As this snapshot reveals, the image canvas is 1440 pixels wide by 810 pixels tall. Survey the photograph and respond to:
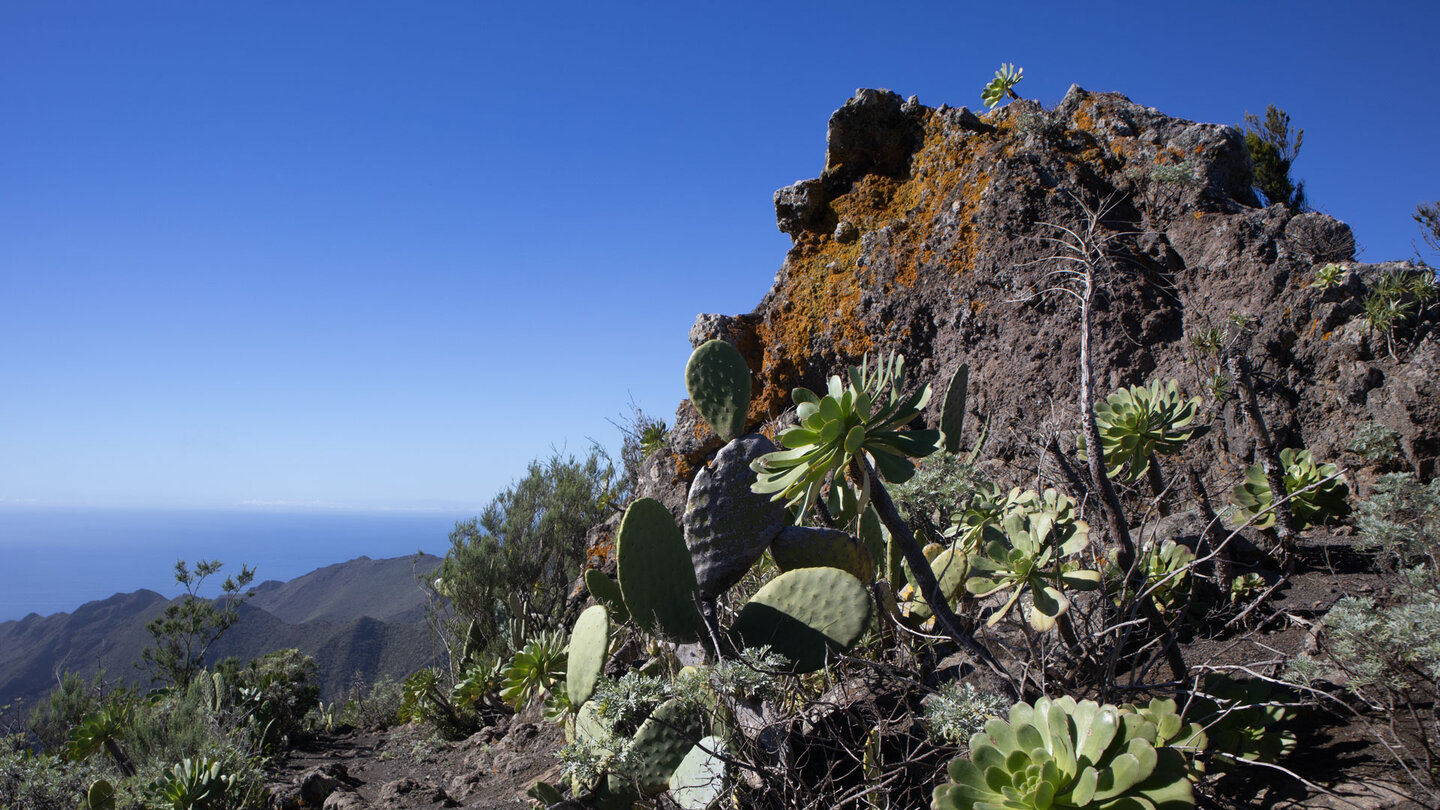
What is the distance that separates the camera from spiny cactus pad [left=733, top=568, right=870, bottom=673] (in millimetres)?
2354

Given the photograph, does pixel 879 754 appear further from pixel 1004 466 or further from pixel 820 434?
pixel 1004 466

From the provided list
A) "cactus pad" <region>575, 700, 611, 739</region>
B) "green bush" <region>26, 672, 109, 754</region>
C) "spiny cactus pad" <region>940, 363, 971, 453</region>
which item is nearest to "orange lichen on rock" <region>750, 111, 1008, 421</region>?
"spiny cactus pad" <region>940, 363, 971, 453</region>

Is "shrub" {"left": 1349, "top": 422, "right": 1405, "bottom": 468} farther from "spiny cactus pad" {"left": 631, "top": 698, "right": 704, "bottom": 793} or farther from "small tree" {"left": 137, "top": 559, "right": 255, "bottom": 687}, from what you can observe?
"small tree" {"left": 137, "top": 559, "right": 255, "bottom": 687}

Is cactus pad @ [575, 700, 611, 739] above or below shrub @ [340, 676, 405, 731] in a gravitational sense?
above

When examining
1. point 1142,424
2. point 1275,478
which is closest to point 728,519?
point 1142,424

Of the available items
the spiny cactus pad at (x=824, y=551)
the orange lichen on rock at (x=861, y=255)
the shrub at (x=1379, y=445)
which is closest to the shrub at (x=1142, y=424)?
the spiny cactus pad at (x=824, y=551)

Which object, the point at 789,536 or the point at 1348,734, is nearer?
the point at 1348,734

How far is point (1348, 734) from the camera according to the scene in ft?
6.27

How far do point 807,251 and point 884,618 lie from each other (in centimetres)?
365

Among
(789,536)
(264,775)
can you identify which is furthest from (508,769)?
(789,536)

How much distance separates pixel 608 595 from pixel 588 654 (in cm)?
60

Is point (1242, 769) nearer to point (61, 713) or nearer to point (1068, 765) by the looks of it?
point (1068, 765)

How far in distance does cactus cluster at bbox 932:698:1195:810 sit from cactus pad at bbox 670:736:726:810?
81cm

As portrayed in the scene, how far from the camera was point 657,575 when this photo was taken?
257 cm
